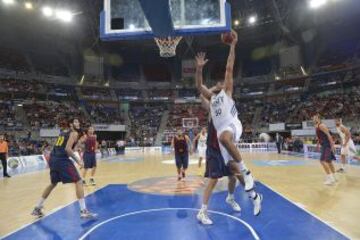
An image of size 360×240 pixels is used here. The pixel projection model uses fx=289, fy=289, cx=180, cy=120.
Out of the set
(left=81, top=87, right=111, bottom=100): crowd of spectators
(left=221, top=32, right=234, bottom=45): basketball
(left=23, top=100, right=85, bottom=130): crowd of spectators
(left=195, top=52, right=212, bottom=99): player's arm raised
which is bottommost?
(left=195, top=52, right=212, bottom=99): player's arm raised

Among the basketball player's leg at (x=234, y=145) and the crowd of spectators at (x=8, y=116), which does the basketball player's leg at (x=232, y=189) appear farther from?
the crowd of spectators at (x=8, y=116)

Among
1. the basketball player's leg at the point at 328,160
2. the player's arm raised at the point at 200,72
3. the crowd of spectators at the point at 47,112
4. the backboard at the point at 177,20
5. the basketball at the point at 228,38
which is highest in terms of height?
the crowd of spectators at the point at 47,112

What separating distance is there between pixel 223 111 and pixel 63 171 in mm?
3310

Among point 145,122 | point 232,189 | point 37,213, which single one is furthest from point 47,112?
point 232,189

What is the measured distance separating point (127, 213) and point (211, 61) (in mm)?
41411

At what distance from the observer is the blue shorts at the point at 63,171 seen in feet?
18.3

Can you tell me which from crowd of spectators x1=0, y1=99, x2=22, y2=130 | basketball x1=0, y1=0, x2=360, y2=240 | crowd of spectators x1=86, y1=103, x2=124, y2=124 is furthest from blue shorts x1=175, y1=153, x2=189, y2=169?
crowd of spectators x1=86, y1=103, x2=124, y2=124

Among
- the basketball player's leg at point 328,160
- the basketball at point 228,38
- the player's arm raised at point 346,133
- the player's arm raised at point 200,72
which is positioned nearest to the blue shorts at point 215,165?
the player's arm raised at point 200,72

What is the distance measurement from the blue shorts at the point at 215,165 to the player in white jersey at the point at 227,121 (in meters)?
0.15

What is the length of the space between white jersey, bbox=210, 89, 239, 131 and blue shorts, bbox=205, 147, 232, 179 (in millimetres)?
720

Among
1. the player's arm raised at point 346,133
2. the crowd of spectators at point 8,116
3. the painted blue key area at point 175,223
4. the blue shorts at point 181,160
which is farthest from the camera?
the crowd of spectators at point 8,116

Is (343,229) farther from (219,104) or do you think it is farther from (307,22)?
(307,22)

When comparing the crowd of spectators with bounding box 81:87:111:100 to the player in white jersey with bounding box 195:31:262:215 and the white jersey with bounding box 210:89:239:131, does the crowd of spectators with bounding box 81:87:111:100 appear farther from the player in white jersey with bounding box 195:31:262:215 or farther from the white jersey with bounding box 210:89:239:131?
the white jersey with bounding box 210:89:239:131

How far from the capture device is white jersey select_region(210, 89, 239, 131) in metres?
4.62
